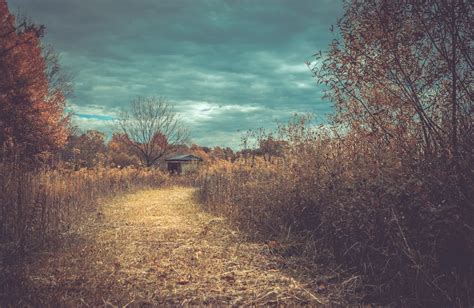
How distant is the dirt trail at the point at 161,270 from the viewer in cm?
384

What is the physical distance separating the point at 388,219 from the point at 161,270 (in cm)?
276

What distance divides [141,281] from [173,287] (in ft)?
1.44

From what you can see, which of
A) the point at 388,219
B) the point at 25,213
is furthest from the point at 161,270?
the point at 388,219

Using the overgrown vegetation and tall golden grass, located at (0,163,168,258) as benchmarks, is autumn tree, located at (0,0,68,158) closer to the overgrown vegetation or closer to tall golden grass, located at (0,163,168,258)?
tall golden grass, located at (0,163,168,258)

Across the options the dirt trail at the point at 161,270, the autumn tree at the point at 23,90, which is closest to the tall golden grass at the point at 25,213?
the dirt trail at the point at 161,270

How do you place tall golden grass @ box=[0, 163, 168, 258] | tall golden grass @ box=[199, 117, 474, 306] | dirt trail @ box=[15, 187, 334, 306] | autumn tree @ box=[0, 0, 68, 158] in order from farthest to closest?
1. autumn tree @ box=[0, 0, 68, 158]
2. tall golden grass @ box=[0, 163, 168, 258]
3. dirt trail @ box=[15, 187, 334, 306]
4. tall golden grass @ box=[199, 117, 474, 306]

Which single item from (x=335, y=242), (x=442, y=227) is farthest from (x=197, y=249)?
(x=442, y=227)

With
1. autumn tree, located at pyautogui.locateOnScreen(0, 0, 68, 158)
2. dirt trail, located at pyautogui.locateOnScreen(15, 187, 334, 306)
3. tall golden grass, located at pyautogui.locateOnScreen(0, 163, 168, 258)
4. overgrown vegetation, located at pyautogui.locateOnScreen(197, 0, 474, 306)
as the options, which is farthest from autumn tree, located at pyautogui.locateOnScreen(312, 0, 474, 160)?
autumn tree, located at pyautogui.locateOnScreen(0, 0, 68, 158)

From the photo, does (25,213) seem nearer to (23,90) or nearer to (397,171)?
(397,171)

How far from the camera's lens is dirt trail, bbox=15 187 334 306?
384 centimetres

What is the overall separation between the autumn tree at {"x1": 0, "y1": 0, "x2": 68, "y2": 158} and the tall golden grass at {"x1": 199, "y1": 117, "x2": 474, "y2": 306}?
12.4m

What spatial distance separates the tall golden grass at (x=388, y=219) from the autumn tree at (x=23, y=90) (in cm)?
1236

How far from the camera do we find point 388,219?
13.6 ft

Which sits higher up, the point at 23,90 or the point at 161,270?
the point at 23,90
